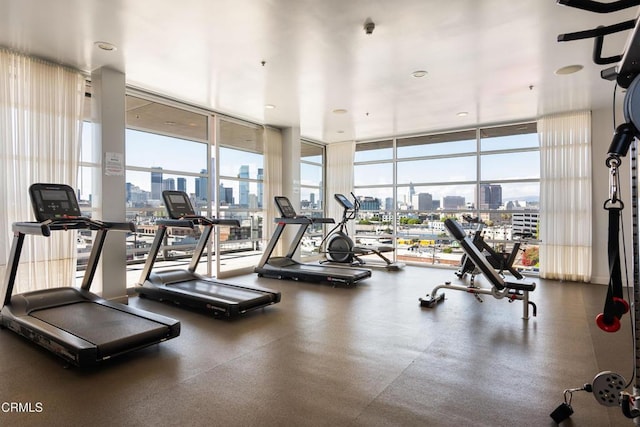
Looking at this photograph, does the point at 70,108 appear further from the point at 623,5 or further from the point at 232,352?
the point at 623,5

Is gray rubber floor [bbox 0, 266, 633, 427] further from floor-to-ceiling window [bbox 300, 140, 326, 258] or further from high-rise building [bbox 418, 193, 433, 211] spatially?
floor-to-ceiling window [bbox 300, 140, 326, 258]

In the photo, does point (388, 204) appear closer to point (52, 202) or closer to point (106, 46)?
point (106, 46)

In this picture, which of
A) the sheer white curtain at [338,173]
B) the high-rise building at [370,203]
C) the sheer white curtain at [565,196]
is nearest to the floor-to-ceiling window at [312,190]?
the sheer white curtain at [338,173]

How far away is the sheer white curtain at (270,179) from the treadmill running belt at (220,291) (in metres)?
2.74

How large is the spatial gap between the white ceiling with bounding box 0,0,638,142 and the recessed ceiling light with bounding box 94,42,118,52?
0.21 ft

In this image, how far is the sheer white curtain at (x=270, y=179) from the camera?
26.2ft

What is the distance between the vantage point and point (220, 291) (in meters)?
4.91

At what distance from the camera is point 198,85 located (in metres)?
5.50

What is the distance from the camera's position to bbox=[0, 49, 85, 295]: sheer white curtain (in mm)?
4277

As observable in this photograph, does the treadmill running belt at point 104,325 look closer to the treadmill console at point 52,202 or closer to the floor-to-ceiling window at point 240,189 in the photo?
the treadmill console at point 52,202

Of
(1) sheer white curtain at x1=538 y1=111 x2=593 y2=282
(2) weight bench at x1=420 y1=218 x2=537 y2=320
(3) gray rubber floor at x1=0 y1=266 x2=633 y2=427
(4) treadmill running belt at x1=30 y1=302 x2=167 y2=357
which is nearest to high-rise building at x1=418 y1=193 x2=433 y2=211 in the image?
(1) sheer white curtain at x1=538 y1=111 x2=593 y2=282

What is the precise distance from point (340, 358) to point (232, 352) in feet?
3.23

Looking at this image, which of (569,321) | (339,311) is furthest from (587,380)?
(339,311)

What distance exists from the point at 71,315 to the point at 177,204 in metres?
2.03
